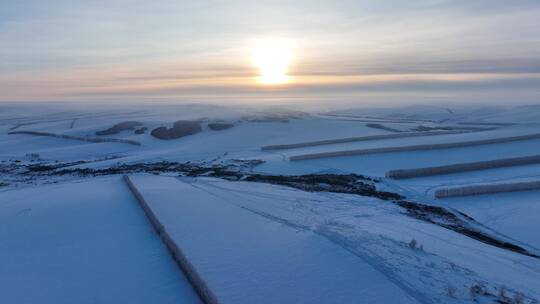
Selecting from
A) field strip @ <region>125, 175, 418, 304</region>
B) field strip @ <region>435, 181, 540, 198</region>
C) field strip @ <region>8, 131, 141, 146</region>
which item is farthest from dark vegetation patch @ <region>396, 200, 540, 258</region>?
field strip @ <region>8, 131, 141, 146</region>

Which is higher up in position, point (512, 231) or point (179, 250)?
point (179, 250)

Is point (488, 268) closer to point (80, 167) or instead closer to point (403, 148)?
point (403, 148)

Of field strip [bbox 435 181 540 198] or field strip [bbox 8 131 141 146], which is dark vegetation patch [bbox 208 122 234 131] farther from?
field strip [bbox 435 181 540 198]

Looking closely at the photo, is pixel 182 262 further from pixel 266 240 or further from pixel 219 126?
pixel 219 126

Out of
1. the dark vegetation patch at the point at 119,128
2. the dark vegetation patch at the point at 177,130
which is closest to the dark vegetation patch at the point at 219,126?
the dark vegetation patch at the point at 177,130

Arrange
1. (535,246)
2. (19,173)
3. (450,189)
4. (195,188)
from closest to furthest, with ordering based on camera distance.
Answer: (535,246)
(195,188)
(450,189)
(19,173)

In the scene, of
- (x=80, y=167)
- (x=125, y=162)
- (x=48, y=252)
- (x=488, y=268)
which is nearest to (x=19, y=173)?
(x=80, y=167)

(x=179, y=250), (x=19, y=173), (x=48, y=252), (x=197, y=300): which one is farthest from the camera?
(x=19, y=173)
